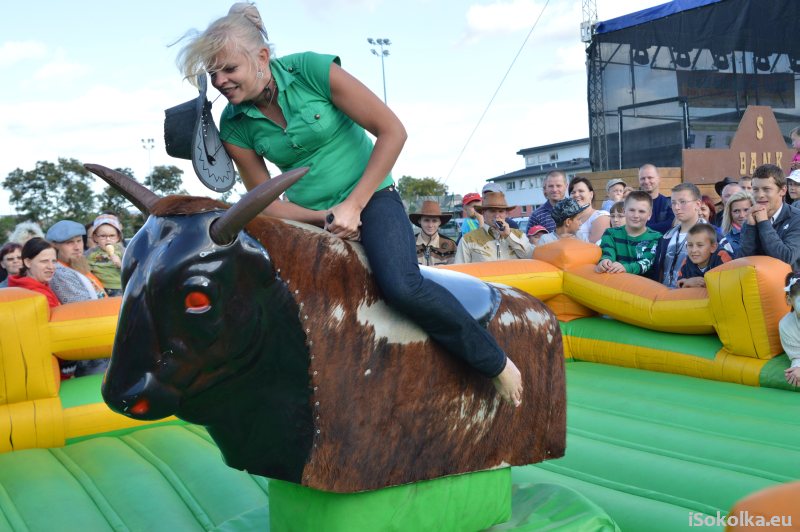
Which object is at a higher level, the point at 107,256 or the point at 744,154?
the point at 744,154

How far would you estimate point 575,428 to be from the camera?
9.76 ft

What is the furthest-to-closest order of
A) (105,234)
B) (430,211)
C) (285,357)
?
(430,211), (105,234), (285,357)

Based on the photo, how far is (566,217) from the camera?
4.62 meters

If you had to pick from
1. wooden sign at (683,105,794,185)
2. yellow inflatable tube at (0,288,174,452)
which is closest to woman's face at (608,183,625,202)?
wooden sign at (683,105,794,185)

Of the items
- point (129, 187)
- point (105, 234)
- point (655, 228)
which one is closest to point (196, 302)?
point (129, 187)

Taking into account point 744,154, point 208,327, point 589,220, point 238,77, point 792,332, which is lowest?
point 792,332

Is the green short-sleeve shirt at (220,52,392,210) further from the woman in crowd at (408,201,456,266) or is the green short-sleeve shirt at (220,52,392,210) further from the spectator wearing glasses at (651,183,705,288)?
the woman in crowd at (408,201,456,266)

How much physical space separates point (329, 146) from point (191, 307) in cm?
58

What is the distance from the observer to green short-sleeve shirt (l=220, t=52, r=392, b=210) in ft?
5.91

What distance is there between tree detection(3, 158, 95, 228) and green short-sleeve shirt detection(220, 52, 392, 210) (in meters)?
25.2

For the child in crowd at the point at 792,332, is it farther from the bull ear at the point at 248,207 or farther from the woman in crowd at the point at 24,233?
the woman in crowd at the point at 24,233

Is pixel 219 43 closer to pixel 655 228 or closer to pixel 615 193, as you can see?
pixel 655 228

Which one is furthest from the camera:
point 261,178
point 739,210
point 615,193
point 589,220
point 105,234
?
point 615,193

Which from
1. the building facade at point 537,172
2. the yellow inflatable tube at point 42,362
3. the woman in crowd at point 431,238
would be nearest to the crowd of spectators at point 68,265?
the yellow inflatable tube at point 42,362
